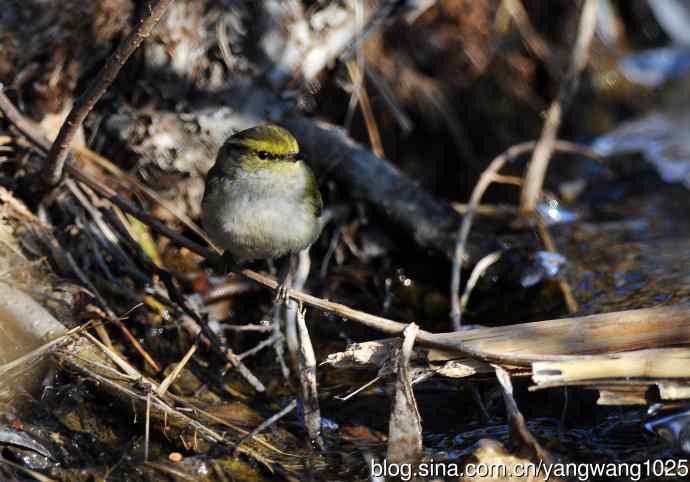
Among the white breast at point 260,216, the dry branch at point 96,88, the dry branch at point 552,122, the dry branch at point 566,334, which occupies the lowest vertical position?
the dry branch at point 566,334

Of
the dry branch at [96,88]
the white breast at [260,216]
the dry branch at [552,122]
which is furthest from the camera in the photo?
the dry branch at [552,122]

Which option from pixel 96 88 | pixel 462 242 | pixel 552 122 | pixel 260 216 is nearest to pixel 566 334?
pixel 260 216

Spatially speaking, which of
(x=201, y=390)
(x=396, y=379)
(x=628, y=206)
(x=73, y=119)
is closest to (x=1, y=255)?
(x=73, y=119)

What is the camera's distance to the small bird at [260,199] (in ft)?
14.8

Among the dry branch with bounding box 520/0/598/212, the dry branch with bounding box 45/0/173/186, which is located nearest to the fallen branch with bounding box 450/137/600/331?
the dry branch with bounding box 520/0/598/212

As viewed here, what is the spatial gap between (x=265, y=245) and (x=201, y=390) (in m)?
0.91

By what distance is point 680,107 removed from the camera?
33.0 ft

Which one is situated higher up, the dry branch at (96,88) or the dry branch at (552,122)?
the dry branch at (552,122)

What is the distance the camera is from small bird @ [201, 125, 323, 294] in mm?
4508

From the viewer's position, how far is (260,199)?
460 cm

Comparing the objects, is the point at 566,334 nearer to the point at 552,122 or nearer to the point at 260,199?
the point at 260,199

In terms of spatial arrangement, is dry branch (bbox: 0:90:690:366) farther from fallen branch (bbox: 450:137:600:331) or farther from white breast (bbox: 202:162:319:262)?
fallen branch (bbox: 450:137:600:331)

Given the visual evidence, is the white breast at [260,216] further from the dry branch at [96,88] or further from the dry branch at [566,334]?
the dry branch at [96,88]

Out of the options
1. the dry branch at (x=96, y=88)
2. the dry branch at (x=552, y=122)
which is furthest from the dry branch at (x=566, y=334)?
the dry branch at (x=552, y=122)
